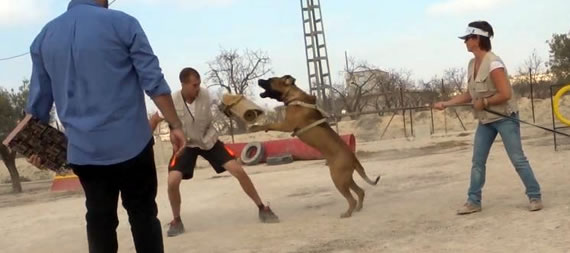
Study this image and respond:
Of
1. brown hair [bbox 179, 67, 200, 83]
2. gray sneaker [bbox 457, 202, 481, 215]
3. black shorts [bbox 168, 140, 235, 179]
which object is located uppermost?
brown hair [bbox 179, 67, 200, 83]

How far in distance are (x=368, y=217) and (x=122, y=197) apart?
3.67m

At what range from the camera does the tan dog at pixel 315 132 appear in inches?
273

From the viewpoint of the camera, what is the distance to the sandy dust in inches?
207

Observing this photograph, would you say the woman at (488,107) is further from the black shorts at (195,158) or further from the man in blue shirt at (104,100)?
the man in blue shirt at (104,100)

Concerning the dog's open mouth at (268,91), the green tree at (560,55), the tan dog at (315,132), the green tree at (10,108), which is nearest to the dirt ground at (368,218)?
the tan dog at (315,132)

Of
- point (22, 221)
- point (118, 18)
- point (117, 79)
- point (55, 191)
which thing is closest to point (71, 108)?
point (117, 79)

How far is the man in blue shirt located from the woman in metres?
3.52

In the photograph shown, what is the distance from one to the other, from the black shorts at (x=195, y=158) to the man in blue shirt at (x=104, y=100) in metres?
3.37

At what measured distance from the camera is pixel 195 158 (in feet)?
22.9

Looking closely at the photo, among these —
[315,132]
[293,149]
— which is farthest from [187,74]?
[293,149]

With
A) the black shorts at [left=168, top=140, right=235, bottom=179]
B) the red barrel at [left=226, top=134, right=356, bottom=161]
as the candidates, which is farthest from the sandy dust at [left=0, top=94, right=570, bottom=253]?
the red barrel at [left=226, top=134, right=356, bottom=161]

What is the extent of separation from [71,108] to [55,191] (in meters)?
12.1

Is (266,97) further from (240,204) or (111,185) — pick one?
(111,185)

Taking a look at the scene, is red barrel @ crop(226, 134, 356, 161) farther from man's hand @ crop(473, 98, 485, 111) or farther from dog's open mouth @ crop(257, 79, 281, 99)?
man's hand @ crop(473, 98, 485, 111)
